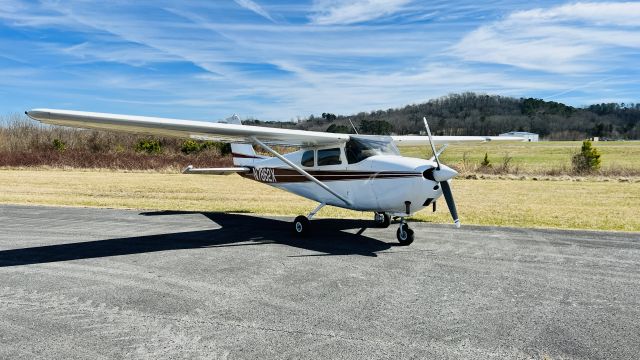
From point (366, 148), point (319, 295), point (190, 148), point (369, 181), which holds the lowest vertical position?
point (319, 295)

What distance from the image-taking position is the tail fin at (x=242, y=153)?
15328 millimetres

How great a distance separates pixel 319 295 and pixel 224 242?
4.48 m

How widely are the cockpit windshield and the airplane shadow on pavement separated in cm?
187

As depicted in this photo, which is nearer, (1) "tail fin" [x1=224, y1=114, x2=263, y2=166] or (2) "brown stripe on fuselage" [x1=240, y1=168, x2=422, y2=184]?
(2) "brown stripe on fuselage" [x1=240, y1=168, x2=422, y2=184]

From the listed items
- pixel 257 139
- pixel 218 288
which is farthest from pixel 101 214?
pixel 218 288

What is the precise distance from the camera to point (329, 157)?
1184cm

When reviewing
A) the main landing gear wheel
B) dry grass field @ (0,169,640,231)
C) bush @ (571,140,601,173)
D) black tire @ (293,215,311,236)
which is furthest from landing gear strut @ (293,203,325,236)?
bush @ (571,140,601,173)

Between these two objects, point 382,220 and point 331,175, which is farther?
point 382,220

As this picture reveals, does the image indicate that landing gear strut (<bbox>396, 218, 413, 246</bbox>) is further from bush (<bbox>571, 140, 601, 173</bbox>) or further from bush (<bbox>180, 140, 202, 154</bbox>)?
bush (<bbox>180, 140, 202, 154</bbox>)

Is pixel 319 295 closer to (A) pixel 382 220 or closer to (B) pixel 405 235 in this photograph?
(B) pixel 405 235

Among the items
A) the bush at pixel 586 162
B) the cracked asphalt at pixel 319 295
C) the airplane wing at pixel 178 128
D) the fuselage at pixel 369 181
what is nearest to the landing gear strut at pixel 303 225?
the cracked asphalt at pixel 319 295

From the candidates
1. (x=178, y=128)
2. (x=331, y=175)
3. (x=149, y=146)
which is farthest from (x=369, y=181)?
(x=149, y=146)

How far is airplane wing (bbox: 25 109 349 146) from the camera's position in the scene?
8.41m

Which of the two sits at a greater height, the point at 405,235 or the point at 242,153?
the point at 242,153
